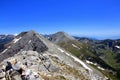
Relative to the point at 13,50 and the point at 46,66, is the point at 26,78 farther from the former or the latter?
the point at 13,50

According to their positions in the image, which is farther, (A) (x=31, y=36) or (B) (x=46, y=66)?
(A) (x=31, y=36)

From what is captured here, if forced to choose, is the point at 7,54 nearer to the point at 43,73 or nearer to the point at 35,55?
the point at 35,55

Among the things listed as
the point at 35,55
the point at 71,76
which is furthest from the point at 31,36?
the point at 71,76

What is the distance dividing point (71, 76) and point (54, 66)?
4779 mm

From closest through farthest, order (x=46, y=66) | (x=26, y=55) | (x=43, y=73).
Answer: (x=43, y=73) → (x=46, y=66) → (x=26, y=55)

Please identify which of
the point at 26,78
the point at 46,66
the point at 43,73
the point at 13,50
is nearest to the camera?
the point at 26,78

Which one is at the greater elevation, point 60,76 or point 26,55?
point 26,55

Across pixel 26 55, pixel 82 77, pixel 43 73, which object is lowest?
pixel 82 77

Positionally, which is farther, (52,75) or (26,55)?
(26,55)

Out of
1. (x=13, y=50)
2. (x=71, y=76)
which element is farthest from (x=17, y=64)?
(x=13, y=50)

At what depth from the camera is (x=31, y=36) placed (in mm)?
99125

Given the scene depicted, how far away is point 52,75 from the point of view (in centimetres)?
4956

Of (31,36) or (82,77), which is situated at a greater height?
(31,36)

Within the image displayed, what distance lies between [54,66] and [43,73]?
6.45 metres
